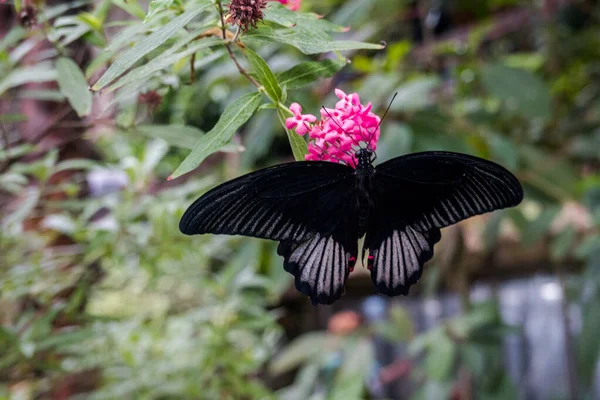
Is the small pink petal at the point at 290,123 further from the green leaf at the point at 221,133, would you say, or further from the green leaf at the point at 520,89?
the green leaf at the point at 520,89

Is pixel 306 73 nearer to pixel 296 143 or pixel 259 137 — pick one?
pixel 296 143

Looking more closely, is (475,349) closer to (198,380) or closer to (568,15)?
(198,380)

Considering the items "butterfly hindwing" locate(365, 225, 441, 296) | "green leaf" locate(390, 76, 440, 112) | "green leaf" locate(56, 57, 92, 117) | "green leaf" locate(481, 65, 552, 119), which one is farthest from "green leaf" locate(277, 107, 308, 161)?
"green leaf" locate(481, 65, 552, 119)

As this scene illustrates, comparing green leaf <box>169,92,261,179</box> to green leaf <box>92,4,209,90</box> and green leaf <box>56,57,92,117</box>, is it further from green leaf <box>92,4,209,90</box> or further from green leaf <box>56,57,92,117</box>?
green leaf <box>56,57,92,117</box>

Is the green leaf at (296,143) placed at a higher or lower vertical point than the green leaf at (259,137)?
lower

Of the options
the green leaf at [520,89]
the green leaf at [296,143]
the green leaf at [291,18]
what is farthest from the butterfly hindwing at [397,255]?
the green leaf at [520,89]

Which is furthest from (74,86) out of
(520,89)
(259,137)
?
(520,89)

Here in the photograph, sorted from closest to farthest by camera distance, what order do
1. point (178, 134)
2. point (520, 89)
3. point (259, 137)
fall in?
1. point (178, 134)
2. point (259, 137)
3. point (520, 89)
